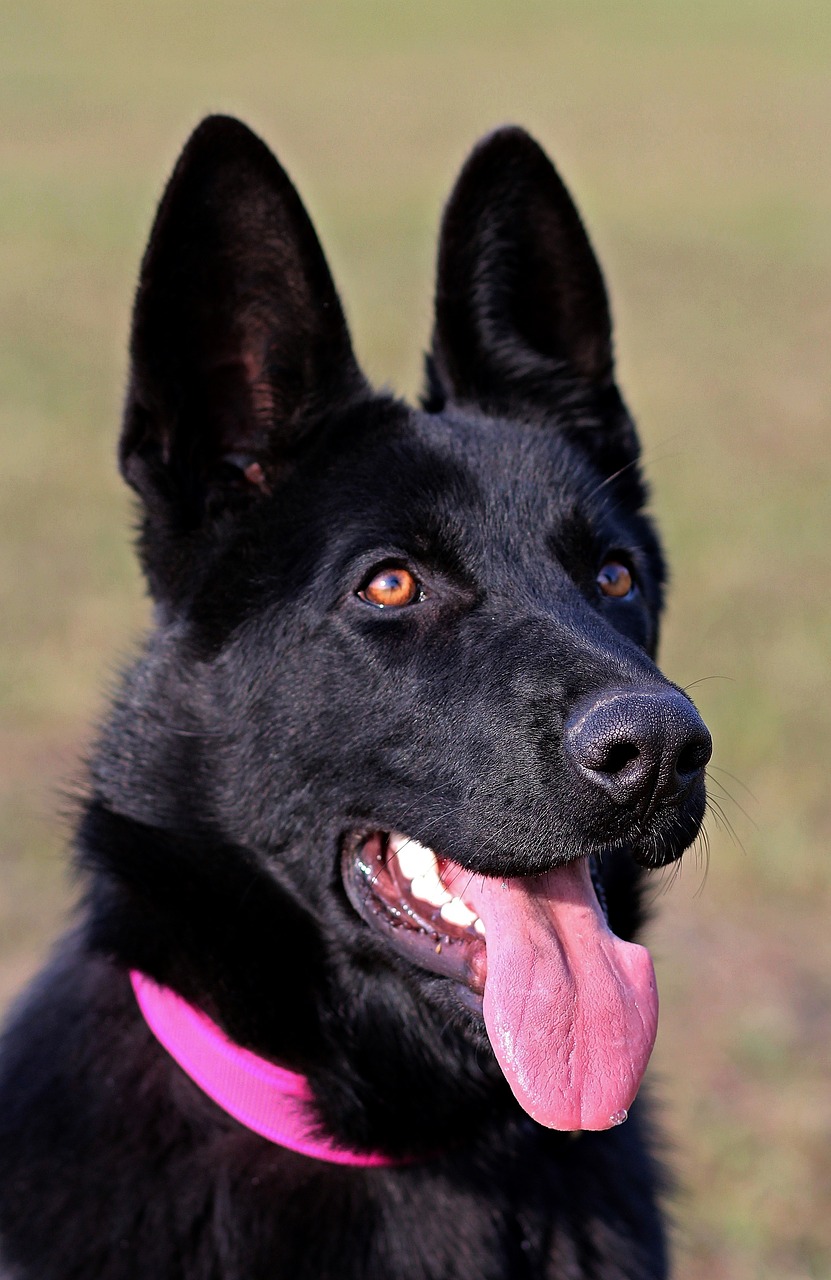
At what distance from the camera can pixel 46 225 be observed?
19.9 metres

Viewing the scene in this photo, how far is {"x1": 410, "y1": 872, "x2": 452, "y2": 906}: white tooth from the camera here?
99.7 inches

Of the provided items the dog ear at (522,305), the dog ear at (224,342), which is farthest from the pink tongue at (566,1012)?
the dog ear at (522,305)

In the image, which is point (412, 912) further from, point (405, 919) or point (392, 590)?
point (392, 590)

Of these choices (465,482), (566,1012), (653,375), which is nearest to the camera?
(566,1012)

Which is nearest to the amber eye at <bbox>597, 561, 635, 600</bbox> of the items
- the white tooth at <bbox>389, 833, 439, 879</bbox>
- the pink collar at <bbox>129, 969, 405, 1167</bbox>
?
the white tooth at <bbox>389, 833, 439, 879</bbox>

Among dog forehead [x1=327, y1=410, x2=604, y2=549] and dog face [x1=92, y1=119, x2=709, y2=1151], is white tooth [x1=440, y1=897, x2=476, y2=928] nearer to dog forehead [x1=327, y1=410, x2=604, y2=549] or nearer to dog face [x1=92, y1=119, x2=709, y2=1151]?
dog face [x1=92, y1=119, x2=709, y2=1151]

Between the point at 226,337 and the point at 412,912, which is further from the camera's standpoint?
the point at 226,337

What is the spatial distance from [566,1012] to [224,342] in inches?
54.5

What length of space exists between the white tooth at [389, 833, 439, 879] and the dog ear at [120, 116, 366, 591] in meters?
0.69

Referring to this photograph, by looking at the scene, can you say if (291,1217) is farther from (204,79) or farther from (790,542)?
(204,79)

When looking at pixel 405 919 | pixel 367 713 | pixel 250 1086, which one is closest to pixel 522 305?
pixel 367 713

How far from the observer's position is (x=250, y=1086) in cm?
256

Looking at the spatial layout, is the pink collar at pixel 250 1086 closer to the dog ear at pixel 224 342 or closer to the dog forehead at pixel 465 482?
the dog ear at pixel 224 342

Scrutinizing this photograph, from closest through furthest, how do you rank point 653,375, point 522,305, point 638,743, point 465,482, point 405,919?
point 638,743 < point 405,919 < point 465,482 < point 522,305 < point 653,375
